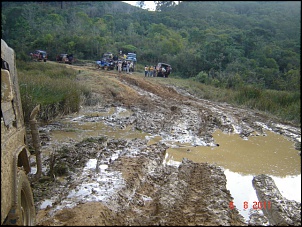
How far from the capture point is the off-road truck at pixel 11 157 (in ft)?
9.57

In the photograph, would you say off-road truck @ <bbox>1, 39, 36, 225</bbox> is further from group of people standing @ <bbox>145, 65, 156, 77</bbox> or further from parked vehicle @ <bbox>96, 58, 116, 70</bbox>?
parked vehicle @ <bbox>96, 58, 116, 70</bbox>

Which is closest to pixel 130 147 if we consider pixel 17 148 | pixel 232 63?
pixel 17 148

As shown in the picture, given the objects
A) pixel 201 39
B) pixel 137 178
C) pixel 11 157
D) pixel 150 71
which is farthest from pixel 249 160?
pixel 201 39

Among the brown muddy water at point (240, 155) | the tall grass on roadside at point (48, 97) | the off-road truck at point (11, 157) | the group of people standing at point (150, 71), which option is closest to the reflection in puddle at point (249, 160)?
the brown muddy water at point (240, 155)

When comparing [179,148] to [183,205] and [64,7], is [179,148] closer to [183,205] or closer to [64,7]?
[183,205]

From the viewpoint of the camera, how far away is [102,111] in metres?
12.7

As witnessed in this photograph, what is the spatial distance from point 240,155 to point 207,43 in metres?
24.2

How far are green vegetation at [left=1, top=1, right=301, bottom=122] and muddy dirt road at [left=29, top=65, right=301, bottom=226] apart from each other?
8.47ft

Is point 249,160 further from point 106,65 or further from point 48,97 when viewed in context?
point 106,65

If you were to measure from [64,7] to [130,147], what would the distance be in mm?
58113

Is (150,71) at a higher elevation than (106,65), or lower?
lower

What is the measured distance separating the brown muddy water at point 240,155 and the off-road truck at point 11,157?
344 centimetres

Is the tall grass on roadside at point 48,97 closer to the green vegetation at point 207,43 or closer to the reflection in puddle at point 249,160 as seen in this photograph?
the green vegetation at point 207,43

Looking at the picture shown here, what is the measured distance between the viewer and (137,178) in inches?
230
